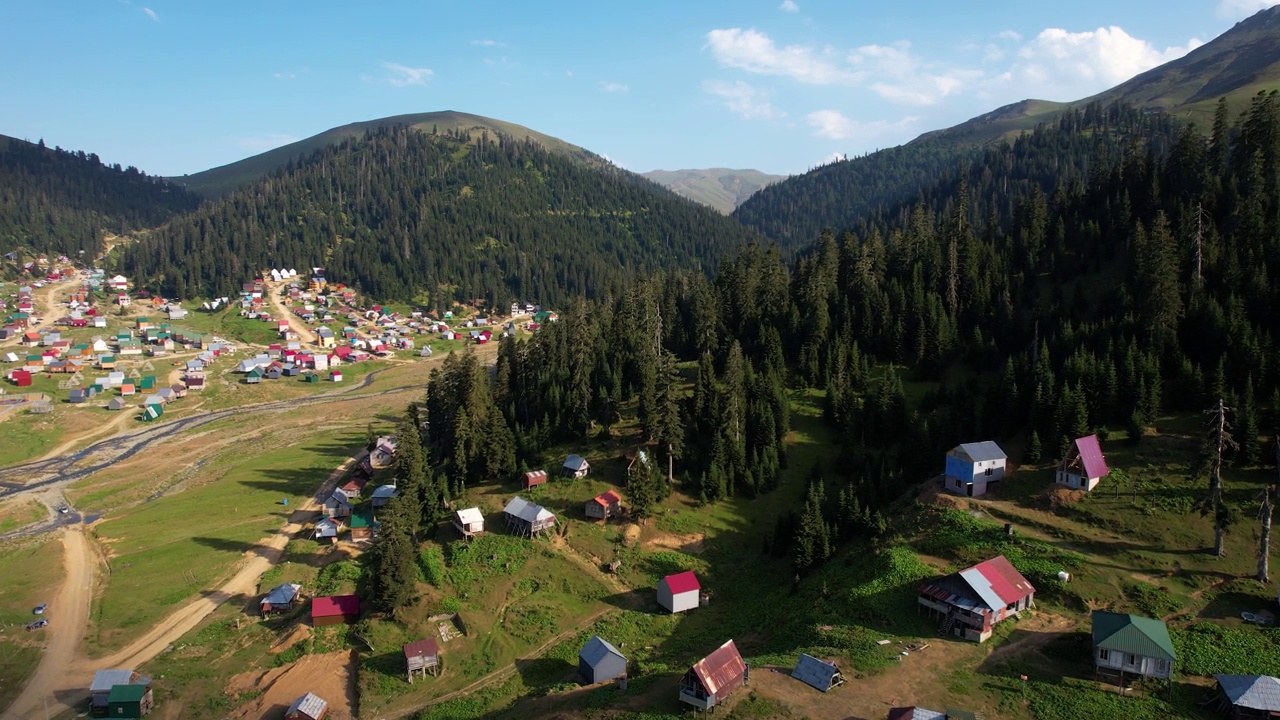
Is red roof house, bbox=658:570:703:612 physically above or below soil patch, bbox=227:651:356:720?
above

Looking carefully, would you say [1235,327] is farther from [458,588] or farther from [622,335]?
[458,588]

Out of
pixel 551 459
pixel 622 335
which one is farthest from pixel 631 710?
pixel 622 335

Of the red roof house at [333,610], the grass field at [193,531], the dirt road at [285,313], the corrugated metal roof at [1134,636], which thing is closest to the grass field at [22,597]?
the grass field at [193,531]

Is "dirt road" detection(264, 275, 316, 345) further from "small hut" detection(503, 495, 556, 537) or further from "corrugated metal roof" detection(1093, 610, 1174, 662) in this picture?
"corrugated metal roof" detection(1093, 610, 1174, 662)

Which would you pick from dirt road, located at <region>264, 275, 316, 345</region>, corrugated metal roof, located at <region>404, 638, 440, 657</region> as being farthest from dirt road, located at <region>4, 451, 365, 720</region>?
dirt road, located at <region>264, 275, 316, 345</region>

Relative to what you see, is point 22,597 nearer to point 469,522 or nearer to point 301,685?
point 301,685

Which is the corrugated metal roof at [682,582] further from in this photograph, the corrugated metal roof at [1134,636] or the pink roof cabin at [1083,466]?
the pink roof cabin at [1083,466]

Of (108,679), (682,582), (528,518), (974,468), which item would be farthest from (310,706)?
(974,468)
